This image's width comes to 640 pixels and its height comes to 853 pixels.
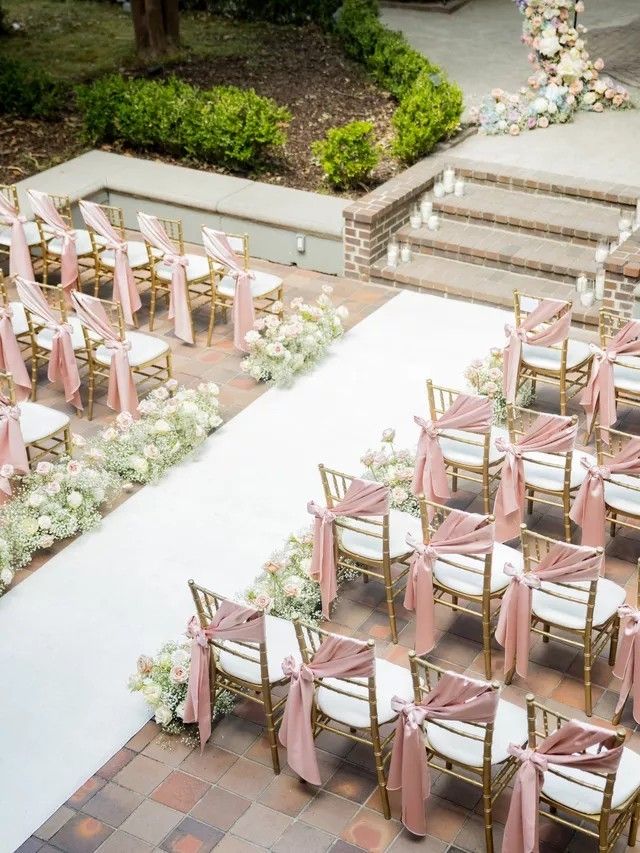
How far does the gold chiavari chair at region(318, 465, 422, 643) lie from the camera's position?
20.6 feet

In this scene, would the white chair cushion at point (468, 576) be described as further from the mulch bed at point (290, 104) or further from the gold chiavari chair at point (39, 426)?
the mulch bed at point (290, 104)

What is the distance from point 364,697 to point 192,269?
17.0 ft

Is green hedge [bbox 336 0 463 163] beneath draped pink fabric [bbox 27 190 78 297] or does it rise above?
above

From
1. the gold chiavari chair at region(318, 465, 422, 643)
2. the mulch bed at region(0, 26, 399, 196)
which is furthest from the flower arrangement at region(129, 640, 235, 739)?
the mulch bed at region(0, 26, 399, 196)

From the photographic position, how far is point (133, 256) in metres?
9.94

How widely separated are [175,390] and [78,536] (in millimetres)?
1910

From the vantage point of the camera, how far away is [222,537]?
23.8 ft

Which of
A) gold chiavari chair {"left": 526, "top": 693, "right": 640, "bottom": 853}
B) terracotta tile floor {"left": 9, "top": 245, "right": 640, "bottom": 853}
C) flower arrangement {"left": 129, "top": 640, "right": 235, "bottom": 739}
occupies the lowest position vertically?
terracotta tile floor {"left": 9, "top": 245, "right": 640, "bottom": 853}

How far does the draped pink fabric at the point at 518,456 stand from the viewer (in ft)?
22.0

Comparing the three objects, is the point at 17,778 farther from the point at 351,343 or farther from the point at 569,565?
the point at 351,343

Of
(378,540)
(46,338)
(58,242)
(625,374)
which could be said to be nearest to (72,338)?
(46,338)

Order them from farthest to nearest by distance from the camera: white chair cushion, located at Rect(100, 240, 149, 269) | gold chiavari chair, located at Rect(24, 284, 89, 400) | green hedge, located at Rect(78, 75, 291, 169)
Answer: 1. green hedge, located at Rect(78, 75, 291, 169)
2. white chair cushion, located at Rect(100, 240, 149, 269)
3. gold chiavari chair, located at Rect(24, 284, 89, 400)

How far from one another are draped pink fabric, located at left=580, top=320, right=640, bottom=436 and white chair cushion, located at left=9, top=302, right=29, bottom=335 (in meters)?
4.18

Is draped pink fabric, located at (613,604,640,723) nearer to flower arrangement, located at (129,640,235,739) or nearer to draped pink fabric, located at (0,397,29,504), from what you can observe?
flower arrangement, located at (129,640,235,739)
